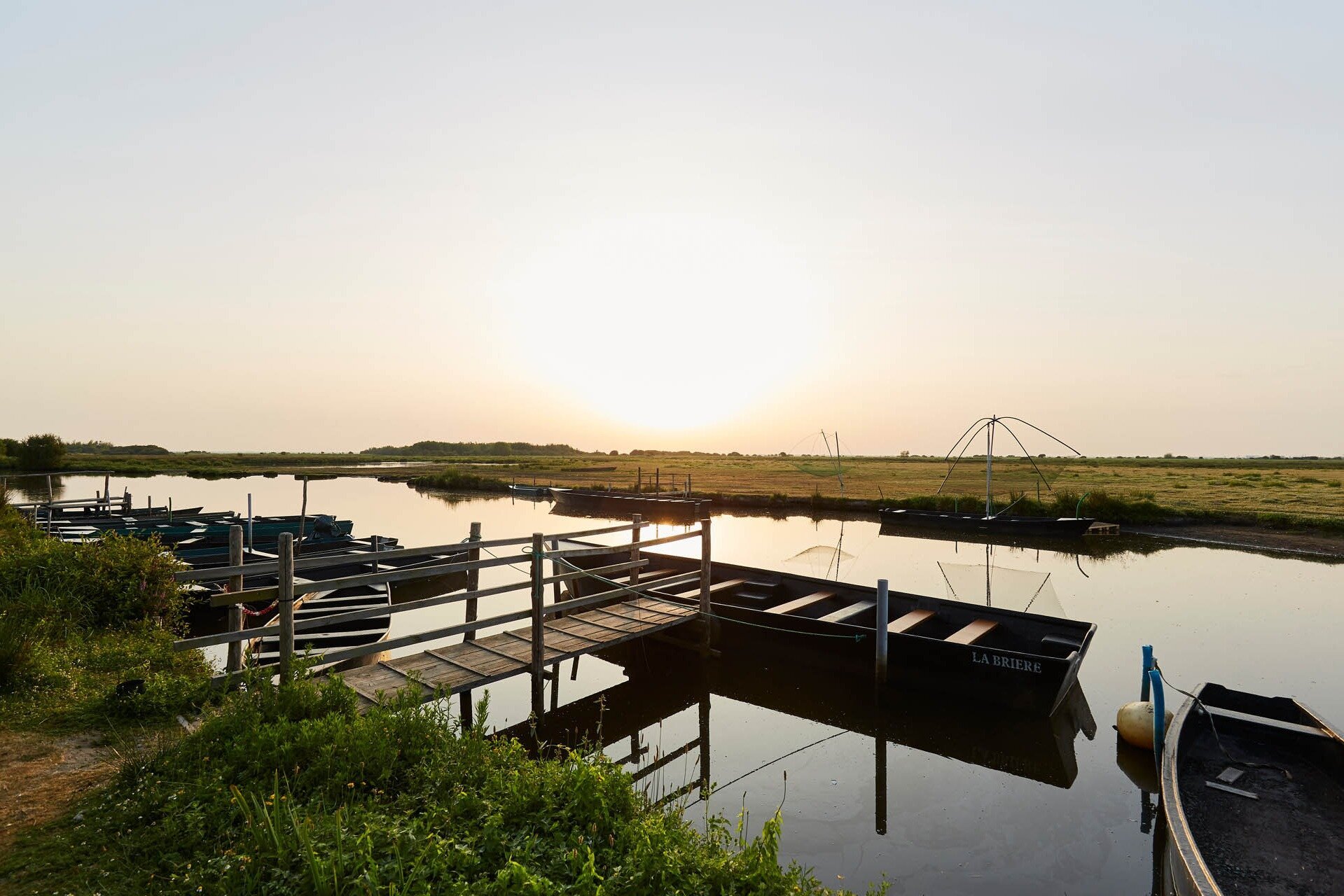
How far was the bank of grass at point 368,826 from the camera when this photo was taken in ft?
12.8

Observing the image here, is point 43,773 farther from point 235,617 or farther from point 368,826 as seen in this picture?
point 368,826

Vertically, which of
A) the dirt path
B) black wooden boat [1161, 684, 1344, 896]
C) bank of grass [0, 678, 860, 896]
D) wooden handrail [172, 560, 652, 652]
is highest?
wooden handrail [172, 560, 652, 652]

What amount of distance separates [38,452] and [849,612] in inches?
3306

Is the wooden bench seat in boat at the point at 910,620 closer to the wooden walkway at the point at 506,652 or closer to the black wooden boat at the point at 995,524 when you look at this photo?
the wooden walkway at the point at 506,652

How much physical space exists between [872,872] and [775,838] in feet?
11.1

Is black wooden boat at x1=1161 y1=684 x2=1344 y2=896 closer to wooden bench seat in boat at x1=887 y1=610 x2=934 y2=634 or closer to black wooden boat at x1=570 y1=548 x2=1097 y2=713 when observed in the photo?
black wooden boat at x1=570 y1=548 x2=1097 y2=713

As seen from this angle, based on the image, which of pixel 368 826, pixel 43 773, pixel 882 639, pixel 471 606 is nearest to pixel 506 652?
pixel 471 606

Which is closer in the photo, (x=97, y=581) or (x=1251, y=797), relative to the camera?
(x=1251, y=797)

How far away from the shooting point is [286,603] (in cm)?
745

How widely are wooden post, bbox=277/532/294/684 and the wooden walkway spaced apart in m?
0.92

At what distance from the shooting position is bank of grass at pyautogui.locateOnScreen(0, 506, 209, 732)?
22.6 feet

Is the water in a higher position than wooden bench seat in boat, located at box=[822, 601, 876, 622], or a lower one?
lower

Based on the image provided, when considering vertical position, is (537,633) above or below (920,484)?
below

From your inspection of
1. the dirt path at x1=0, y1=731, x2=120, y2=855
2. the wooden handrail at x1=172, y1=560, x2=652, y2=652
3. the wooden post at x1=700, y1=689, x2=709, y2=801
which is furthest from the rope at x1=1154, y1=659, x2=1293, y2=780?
the dirt path at x1=0, y1=731, x2=120, y2=855
